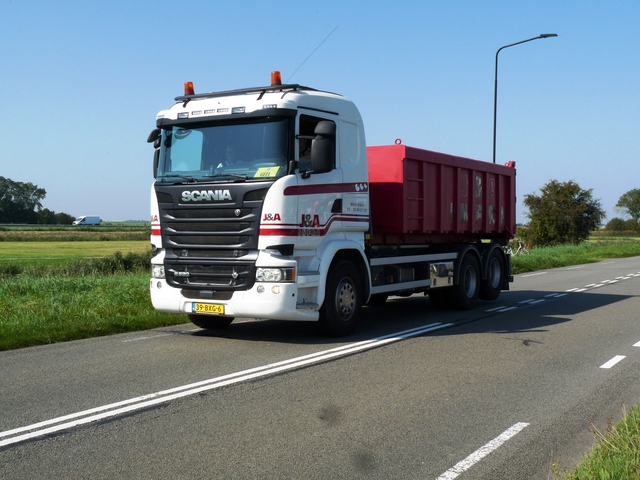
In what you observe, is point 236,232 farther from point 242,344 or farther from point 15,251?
point 15,251

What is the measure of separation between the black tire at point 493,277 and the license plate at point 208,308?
7208 millimetres

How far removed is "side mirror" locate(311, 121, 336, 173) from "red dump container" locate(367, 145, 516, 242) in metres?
2.51

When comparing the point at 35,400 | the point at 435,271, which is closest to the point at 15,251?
the point at 435,271

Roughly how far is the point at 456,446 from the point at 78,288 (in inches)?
469

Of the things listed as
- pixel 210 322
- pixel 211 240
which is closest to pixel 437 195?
pixel 210 322

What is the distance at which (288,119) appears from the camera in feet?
31.0

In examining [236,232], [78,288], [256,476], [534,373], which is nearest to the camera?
[256,476]

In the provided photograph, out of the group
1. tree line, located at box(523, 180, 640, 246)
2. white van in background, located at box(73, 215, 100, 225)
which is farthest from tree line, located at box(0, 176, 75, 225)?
tree line, located at box(523, 180, 640, 246)

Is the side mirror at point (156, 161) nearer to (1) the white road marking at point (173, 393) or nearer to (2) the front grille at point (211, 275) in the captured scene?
(2) the front grille at point (211, 275)

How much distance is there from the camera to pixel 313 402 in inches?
255

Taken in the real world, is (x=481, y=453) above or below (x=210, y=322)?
below

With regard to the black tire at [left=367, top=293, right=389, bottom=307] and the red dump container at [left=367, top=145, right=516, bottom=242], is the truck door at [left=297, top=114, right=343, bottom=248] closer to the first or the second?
the red dump container at [left=367, top=145, right=516, bottom=242]

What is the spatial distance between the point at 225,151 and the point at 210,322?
9.13 feet

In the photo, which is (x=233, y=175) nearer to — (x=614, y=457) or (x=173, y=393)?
(x=173, y=393)
